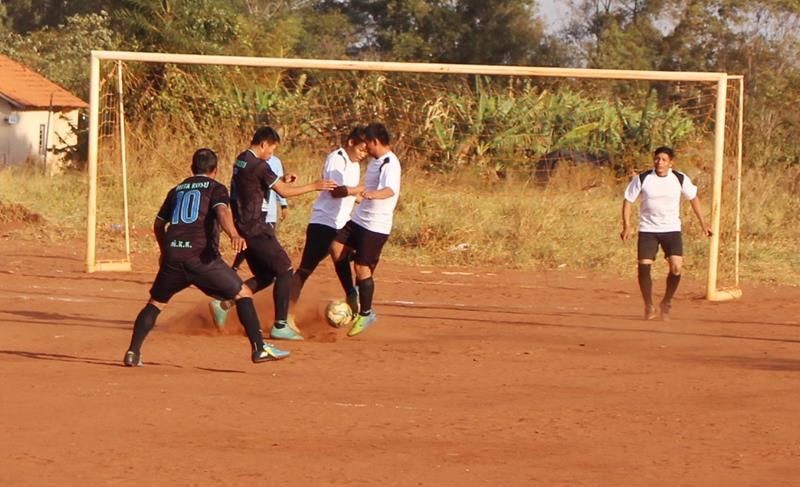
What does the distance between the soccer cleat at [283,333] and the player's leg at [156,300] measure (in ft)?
5.05

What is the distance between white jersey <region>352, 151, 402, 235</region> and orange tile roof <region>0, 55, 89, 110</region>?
2817cm

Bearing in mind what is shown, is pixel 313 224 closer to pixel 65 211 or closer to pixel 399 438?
pixel 399 438

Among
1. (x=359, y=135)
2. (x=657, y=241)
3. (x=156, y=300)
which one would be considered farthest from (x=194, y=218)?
(x=657, y=241)

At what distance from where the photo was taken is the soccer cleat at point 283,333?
1069 cm

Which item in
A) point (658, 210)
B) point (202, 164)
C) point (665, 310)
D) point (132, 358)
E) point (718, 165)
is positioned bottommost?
point (132, 358)

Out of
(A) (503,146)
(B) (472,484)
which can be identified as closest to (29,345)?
(B) (472,484)

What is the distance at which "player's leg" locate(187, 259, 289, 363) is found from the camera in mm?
9094

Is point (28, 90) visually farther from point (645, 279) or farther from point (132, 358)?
point (132, 358)

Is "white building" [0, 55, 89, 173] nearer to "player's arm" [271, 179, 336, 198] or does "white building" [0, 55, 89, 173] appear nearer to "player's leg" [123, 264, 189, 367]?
"player's arm" [271, 179, 336, 198]

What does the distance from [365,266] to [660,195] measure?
3374 mm

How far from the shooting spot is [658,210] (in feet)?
42.4

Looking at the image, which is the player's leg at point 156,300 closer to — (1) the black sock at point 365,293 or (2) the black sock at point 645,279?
(1) the black sock at point 365,293

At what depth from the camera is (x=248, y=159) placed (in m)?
10.4

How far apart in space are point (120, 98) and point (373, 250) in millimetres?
5950
